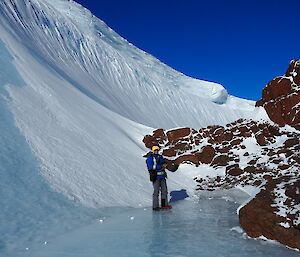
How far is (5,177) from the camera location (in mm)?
7262

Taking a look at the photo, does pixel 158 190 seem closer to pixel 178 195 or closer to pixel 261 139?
pixel 178 195

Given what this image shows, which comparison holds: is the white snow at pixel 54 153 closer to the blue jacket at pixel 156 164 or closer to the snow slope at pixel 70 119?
the snow slope at pixel 70 119

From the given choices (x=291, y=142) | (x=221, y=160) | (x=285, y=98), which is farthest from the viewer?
(x=285, y=98)

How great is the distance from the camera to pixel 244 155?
46.8ft

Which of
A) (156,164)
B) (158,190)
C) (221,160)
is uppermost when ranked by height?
(221,160)

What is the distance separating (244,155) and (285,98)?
123 inches

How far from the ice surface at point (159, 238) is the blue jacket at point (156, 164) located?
1.23 meters

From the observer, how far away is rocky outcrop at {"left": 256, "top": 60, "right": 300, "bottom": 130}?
1475cm

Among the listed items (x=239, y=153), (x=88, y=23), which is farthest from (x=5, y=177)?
(x=88, y=23)

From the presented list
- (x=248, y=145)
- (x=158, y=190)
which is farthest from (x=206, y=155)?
(x=158, y=190)

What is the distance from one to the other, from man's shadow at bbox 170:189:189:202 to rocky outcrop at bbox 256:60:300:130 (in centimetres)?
583

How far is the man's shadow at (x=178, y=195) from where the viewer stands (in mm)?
10746

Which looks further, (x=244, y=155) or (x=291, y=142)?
(x=244, y=155)

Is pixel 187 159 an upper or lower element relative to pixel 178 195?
upper
